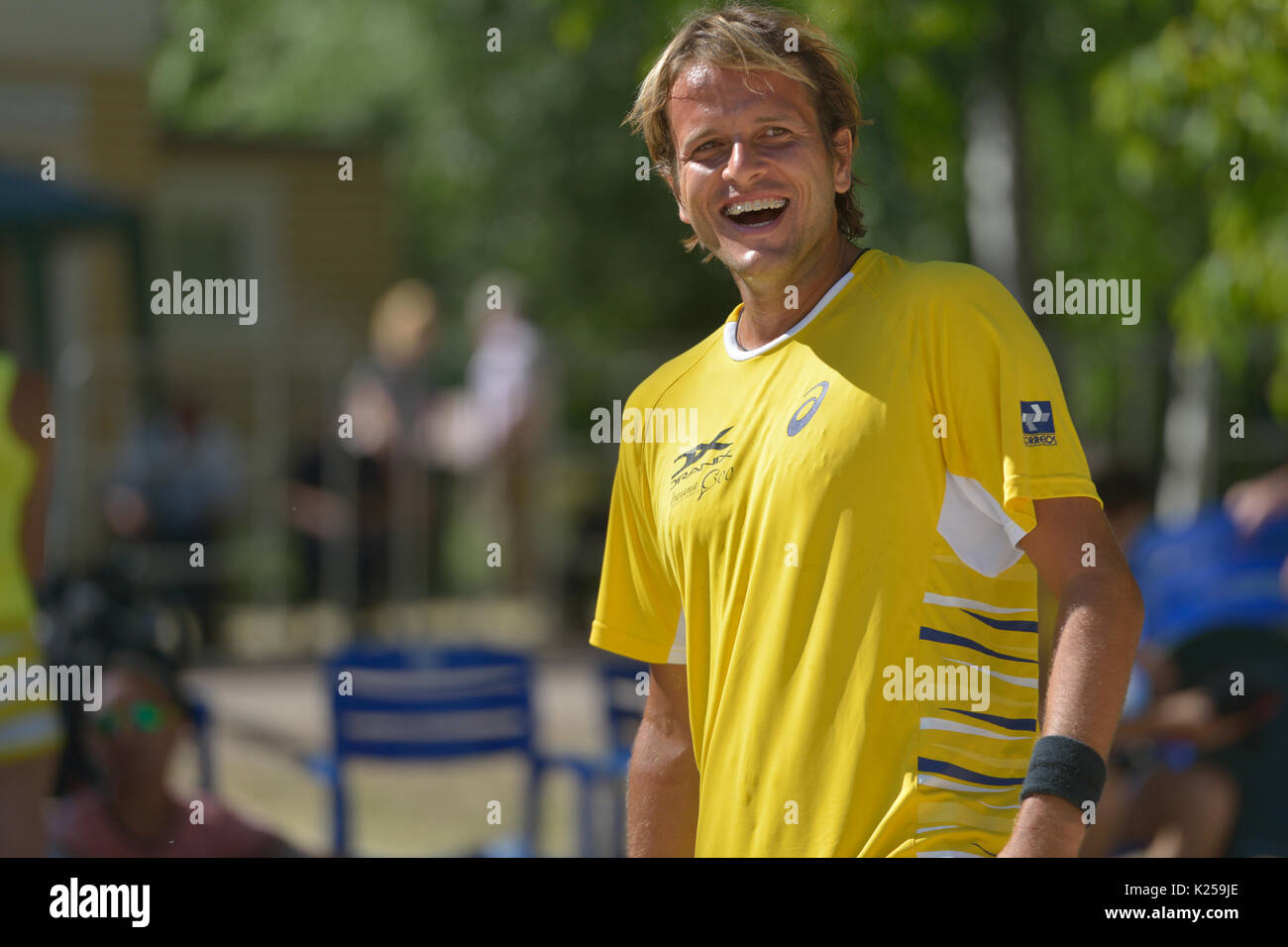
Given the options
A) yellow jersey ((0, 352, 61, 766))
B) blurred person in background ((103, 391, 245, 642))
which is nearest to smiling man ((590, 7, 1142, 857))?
yellow jersey ((0, 352, 61, 766))

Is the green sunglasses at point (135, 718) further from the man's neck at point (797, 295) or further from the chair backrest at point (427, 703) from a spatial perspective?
the man's neck at point (797, 295)

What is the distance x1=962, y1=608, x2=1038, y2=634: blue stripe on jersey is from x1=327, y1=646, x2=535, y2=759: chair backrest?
3654 millimetres

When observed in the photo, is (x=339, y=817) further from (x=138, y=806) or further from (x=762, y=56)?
(x=762, y=56)

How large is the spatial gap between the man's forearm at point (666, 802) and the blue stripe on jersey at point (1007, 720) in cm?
55

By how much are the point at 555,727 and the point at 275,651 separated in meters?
2.87

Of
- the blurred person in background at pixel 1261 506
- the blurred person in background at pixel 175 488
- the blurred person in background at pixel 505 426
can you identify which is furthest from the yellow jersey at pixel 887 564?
the blurred person in background at pixel 175 488

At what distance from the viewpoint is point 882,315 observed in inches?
87.7

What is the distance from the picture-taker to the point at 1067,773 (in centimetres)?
200

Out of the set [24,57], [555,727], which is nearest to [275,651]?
[555,727]

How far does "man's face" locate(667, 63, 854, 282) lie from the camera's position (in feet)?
7.47

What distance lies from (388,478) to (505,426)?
870mm

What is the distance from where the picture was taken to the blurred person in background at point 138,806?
4.47 m

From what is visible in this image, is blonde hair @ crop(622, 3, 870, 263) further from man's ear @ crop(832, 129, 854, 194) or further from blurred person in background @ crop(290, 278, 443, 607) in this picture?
blurred person in background @ crop(290, 278, 443, 607)
